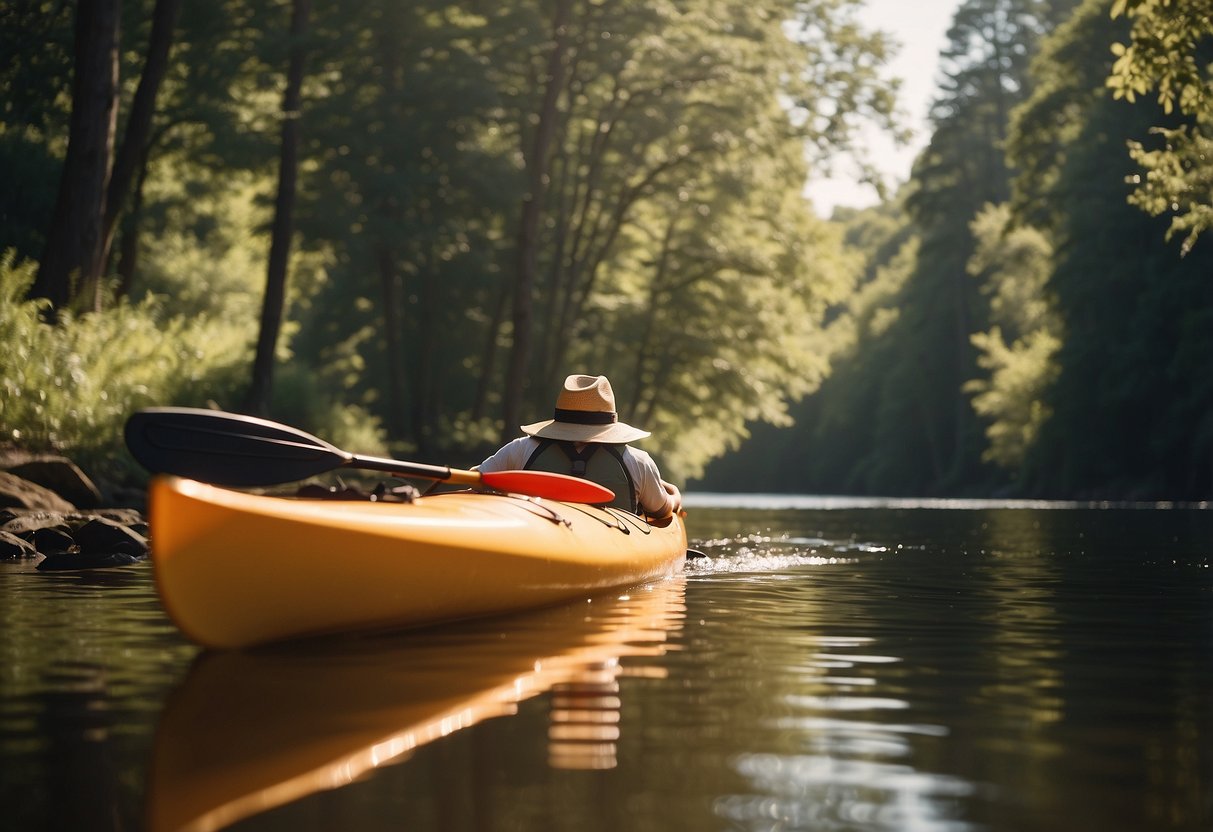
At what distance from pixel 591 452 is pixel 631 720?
5.18 meters

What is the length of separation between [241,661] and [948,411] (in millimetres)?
54658

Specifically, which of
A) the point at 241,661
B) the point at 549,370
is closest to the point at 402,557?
the point at 241,661

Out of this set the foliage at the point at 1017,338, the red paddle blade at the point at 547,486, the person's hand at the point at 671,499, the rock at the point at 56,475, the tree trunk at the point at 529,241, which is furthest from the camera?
the foliage at the point at 1017,338

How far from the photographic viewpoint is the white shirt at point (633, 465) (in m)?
9.46

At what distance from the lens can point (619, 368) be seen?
32.1 metres

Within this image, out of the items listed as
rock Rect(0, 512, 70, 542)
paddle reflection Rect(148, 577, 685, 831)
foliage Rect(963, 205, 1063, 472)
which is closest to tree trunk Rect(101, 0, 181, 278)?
rock Rect(0, 512, 70, 542)

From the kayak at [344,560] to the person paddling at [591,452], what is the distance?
142 cm

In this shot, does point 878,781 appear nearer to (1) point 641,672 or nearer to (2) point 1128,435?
(1) point 641,672

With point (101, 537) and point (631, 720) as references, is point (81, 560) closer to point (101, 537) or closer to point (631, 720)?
point (101, 537)

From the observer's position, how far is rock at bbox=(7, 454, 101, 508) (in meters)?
12.7

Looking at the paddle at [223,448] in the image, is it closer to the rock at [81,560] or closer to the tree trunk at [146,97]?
the rock at [81,560]

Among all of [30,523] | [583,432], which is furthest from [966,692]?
[30,523]

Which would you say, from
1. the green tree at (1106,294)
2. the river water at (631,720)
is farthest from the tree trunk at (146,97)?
the green tree at (1106,294)

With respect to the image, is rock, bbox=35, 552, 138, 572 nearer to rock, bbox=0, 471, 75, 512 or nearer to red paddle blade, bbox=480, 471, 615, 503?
rock, bbox=0, 471, 75, 512
